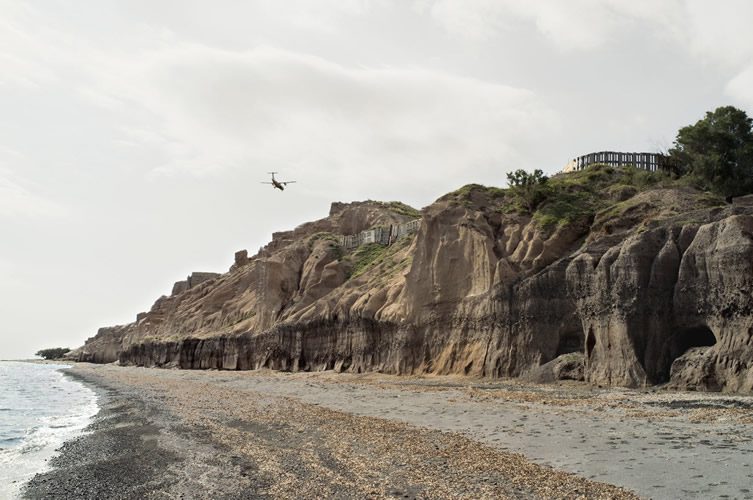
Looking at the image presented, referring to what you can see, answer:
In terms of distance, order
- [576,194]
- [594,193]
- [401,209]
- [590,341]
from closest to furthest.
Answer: [590,341] < [576,194] < [594,193] < [401,209]

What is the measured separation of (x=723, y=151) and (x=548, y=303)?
19844mm

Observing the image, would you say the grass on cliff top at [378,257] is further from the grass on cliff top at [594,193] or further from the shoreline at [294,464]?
the shoreline at [294,464]

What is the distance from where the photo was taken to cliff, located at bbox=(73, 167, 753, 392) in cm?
2389

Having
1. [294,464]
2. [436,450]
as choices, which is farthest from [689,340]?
[294,464]

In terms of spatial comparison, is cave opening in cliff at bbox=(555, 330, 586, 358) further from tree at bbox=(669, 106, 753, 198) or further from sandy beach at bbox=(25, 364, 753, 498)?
tree at bbox=(669, 106, 753, 198)

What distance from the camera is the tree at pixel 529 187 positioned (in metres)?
39.5

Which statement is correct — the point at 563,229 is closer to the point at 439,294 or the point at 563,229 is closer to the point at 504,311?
the point at 504,311

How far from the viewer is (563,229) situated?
112 ft

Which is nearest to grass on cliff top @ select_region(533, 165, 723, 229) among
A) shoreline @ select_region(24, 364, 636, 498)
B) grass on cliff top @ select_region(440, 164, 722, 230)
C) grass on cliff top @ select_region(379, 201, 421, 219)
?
grass on cliff top @ select_region(440, 164, 722, 230)

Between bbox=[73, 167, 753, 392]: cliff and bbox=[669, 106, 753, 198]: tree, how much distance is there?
3757 millimetres

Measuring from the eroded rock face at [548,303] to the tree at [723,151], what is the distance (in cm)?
1085

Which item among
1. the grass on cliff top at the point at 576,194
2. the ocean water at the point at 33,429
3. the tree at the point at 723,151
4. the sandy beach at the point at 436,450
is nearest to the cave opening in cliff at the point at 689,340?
the sandy beach at the point at 436,450

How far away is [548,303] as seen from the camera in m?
30.9

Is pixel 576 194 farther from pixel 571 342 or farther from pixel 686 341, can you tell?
pixel 686 341
